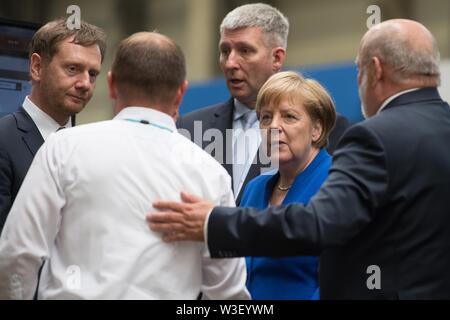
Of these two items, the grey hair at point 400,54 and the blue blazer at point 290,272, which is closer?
the grey hair at point 400,54

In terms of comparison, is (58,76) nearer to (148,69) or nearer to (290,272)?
(148,69)

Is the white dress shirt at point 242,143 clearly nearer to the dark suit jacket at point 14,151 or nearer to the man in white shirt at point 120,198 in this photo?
the dark suit jacket at point 14,151

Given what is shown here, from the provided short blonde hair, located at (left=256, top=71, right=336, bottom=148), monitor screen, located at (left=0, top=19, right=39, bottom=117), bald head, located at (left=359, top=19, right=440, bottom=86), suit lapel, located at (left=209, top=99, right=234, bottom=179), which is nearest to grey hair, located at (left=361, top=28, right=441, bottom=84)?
bald head, located at (left=359, top=19, right=440, bottom=86)

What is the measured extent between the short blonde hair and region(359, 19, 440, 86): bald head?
0.45 meters

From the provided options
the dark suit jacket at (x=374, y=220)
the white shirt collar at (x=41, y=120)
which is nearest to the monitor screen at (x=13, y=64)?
the white shirt collar at (x=41, y=120)

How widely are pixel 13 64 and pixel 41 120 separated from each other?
49 centimetres

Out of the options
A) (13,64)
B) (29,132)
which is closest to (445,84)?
(13,64)

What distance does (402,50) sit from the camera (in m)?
2.65

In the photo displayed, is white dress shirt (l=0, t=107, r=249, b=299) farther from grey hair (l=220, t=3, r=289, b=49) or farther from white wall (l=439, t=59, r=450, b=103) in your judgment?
white wall (l=439, t=59, r=450, b=103)

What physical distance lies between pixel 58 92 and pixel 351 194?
4.40 ft

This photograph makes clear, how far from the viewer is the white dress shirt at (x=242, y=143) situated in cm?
384

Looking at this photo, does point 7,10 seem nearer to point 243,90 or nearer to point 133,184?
point 243,90

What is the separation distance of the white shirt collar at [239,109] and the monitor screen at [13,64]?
103cm

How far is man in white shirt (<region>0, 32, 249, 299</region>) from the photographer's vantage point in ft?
7.59
